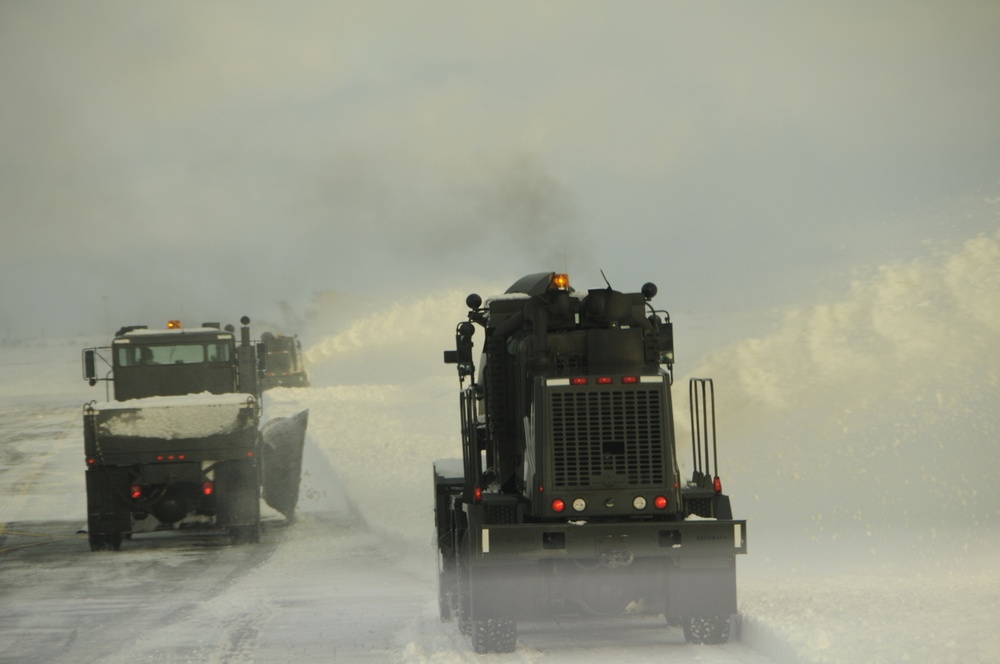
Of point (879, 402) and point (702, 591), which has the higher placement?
point (879, 402)

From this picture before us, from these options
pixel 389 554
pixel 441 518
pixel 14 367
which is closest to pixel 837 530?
pixel 389 554

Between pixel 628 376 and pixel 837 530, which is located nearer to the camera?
pixel 628 376

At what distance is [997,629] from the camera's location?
35.7ft

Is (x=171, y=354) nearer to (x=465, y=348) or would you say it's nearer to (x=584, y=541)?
(x=465, y=348)

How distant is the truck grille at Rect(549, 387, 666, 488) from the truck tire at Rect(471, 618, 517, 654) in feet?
4.23

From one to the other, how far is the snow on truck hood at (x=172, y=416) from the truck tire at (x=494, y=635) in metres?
12.7

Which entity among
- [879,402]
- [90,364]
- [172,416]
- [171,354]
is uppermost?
[171,354]

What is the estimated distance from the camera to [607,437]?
38.8ft

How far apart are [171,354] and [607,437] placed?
53.1 ft

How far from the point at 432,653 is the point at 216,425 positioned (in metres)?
12.5

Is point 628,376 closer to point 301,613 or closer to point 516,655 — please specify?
point 516,655

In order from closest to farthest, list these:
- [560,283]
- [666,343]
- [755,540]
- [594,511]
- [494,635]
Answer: [594,511], [494,635], [560,283], [666,343], [755,540]

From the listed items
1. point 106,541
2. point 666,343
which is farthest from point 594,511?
point 106,541

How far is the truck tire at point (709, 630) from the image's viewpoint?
12.0 meters
